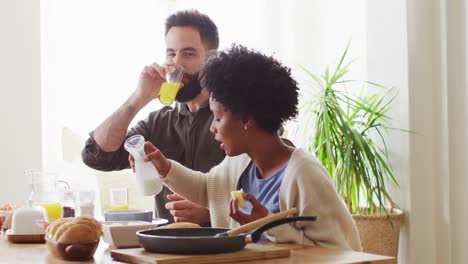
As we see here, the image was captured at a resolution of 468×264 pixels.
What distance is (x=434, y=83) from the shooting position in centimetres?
396

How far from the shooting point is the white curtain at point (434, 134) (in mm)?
3879

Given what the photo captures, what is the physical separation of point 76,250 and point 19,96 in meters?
3.03

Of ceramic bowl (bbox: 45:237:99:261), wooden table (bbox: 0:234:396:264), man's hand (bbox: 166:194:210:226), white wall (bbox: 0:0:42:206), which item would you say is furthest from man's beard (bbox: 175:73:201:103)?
white wall (bbox: 0:0:42:206)

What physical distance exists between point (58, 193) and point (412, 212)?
213 centimetres

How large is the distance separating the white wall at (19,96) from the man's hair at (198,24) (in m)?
1.60

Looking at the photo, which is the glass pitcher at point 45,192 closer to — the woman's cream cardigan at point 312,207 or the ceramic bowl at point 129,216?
the ceramic bowl at point 129,216

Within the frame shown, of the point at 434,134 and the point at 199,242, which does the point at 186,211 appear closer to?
the point at 199,242

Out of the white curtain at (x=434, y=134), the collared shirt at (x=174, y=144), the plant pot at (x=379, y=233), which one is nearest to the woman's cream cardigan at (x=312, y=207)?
the collared shirt at (x=174, y=144)

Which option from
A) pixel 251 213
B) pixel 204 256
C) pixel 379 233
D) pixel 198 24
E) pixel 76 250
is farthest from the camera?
pixel 379 233

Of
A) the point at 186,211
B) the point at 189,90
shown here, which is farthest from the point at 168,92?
the point at 186,211

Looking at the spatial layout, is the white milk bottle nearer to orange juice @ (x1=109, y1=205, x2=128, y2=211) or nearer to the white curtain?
orange juice @ (x1=109, y1=205, x2=128, y2=211)

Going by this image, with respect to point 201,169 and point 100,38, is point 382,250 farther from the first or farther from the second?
point 100,38

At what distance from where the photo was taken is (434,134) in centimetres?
397

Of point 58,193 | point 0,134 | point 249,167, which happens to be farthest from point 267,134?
point 0,134
